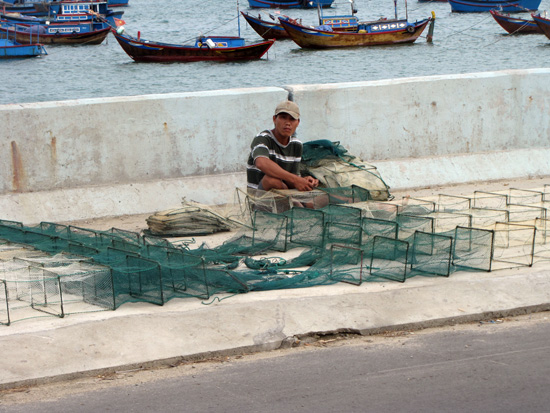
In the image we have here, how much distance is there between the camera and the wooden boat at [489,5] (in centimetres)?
8288

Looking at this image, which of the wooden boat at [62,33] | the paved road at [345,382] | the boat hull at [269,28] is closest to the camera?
the paved road at [345,382]

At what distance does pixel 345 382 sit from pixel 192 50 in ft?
170

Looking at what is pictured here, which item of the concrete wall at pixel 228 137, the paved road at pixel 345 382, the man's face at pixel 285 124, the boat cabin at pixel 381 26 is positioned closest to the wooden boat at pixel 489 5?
the boat cabin at pixel 381 26

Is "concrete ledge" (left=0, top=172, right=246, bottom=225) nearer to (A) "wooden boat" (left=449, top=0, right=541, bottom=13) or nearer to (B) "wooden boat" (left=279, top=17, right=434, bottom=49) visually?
(B) "wooden boat" (left=279, top=17, right=434, bottom=49)

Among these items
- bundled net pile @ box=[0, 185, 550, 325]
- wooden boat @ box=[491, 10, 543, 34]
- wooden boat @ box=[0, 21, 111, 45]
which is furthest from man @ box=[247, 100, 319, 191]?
wooden boat @ box=[491, 10, 543, 34]

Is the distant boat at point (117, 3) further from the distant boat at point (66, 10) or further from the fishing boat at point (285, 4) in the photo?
the fishing boat at point (285, 4)

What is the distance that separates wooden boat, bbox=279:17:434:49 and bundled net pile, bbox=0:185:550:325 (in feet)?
171

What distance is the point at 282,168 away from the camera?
8.52 m

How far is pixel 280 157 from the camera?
8.46m

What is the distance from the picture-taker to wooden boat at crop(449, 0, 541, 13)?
272 ft

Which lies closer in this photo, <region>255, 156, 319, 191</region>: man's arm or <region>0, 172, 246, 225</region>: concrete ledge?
<region>255, 156, 319, 191</region>: man's arm

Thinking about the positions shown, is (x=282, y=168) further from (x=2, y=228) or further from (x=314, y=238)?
(x=2, y=228)

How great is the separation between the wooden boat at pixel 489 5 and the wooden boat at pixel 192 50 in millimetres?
34950

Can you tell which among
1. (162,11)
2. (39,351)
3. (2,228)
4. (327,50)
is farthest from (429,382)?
(162,11)
